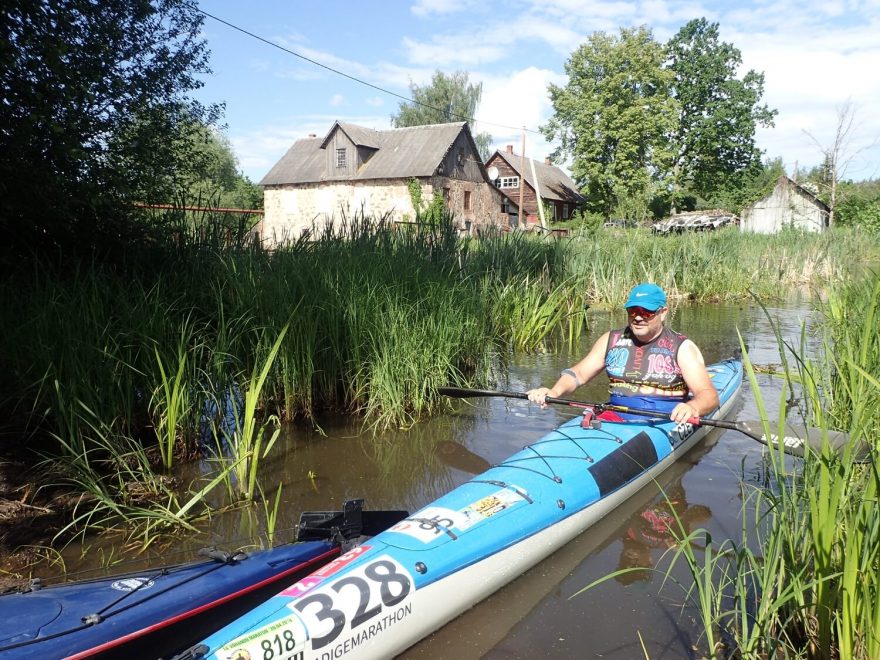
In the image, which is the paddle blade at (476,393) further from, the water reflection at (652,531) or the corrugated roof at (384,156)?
the corrugated roof at (384,156)

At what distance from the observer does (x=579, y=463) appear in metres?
3.80

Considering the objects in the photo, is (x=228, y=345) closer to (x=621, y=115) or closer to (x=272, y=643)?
(x=272, y=643)

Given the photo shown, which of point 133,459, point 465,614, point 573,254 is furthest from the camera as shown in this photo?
point 573,254

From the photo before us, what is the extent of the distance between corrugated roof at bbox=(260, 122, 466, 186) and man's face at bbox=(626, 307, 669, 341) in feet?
84.0

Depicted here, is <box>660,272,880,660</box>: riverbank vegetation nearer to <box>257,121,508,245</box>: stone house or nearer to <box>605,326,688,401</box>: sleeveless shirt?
<box>605,326,688,401</box>: sleeveless shirt

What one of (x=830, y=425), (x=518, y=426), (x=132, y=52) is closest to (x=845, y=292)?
(x=830, y=425)

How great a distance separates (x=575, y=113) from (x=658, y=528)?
126 ft

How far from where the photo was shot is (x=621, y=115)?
36938mm

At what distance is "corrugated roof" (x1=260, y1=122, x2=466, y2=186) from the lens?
29.8 m

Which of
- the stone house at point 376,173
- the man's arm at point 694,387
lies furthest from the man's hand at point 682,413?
the stone house at point 376,173

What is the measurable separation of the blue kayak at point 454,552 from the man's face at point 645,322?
628 millimetres

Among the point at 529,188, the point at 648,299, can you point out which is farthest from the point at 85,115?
the point at 529,188

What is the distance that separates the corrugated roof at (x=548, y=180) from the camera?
42.3 meters

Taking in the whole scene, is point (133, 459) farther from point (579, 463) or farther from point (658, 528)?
point (658, 528)
